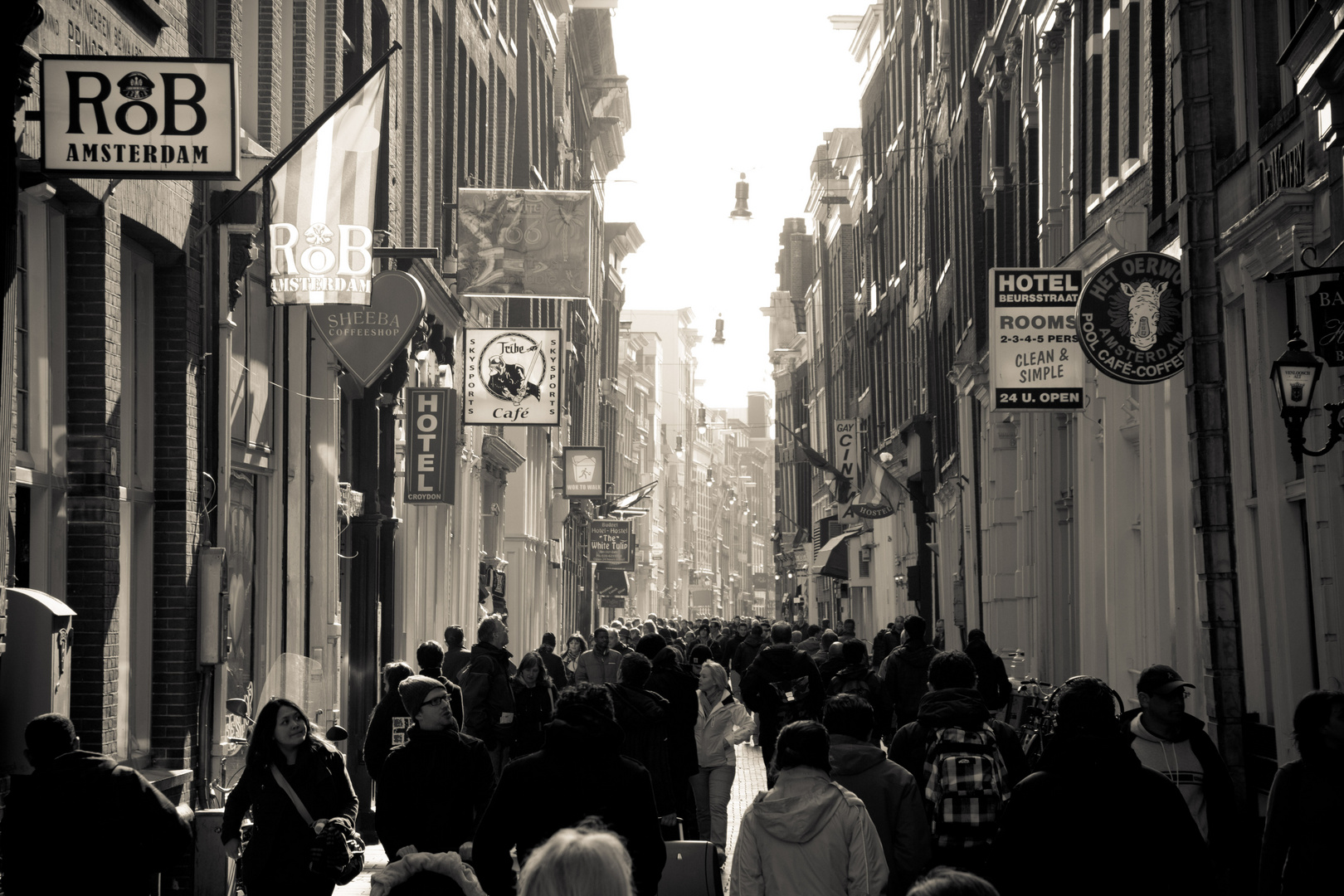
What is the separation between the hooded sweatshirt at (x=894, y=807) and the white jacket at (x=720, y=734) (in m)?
4.82

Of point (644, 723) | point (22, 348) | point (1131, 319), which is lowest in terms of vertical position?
point (644, 723)

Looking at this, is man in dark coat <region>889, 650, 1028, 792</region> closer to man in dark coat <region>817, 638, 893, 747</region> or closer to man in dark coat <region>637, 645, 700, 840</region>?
man in dark coat <region>637, 645, 700, 840</region>

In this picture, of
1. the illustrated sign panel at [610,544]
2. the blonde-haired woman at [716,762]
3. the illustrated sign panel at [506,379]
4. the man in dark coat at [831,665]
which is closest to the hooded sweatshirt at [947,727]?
the blonde-haired woman at [716,762]

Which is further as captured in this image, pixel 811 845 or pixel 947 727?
pixel 947 727

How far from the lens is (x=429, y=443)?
21.4 meters

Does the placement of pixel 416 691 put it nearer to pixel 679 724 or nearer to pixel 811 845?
pixel 811 845

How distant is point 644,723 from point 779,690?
4.14 meters

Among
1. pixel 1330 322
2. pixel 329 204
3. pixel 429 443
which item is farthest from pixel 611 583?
pixel 1330 322

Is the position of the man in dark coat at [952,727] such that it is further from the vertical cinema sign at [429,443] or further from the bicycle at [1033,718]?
the vertical cinema sign at [429,443]

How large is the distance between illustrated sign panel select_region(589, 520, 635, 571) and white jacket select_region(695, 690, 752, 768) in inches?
1617

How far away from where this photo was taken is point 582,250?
78.6 ft

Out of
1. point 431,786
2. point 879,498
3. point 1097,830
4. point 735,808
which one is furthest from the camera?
point 879,498

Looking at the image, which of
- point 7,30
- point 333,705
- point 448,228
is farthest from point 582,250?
point 7,30

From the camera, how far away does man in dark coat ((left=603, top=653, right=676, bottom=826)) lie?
35.3ft
